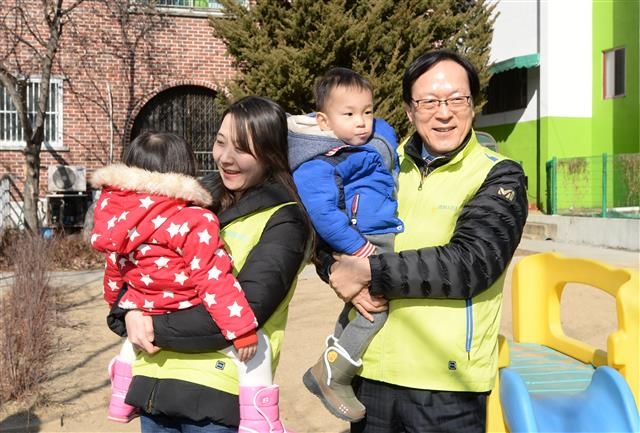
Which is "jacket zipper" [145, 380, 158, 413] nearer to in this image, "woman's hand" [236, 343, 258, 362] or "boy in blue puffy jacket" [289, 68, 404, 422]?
"woman's hand" [236, 343, 258, 362]

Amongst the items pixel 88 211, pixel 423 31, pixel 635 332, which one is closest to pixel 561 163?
pixel 423 31

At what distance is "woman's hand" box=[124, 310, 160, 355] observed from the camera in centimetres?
200

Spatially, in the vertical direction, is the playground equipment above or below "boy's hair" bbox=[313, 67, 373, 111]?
below

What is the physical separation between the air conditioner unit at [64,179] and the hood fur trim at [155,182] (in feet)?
38.3

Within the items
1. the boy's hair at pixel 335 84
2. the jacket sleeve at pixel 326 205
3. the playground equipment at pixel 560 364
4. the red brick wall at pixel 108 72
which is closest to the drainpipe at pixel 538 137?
the red brick wall at pixel 108 72

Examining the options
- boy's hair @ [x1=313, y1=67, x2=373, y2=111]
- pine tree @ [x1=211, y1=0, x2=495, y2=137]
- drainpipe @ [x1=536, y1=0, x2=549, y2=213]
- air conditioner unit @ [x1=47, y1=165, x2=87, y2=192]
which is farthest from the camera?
drainpipe @ [x1=536, y1=0, x2=549, y2=213]

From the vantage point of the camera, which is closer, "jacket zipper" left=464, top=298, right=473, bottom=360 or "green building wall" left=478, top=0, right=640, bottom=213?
"jacket zipper" left=464, top=298, right=473, bottom=360

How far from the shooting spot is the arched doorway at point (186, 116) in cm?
1421

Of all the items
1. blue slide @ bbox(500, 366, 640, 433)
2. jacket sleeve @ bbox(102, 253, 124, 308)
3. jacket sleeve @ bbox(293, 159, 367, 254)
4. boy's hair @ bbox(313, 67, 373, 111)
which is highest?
boy's hair @ bbox(313, 67, 373, 111)

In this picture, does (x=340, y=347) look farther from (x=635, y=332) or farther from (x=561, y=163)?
(x=561, y=163)

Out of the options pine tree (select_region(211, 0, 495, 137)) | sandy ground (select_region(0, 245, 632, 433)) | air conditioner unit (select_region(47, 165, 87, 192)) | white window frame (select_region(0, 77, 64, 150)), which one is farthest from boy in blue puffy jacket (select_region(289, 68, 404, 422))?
white window frame (select_region(0, 77, 64, 150))

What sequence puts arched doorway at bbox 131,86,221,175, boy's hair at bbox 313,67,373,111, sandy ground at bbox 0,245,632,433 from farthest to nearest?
1. arched doorway at bbox 131,86,221,175
2. sandy ground at bbox 0,245,632,433
3. boy's hair at bbox 313,67,373,111

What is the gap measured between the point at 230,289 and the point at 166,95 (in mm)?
13007

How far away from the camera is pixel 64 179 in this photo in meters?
13.0
